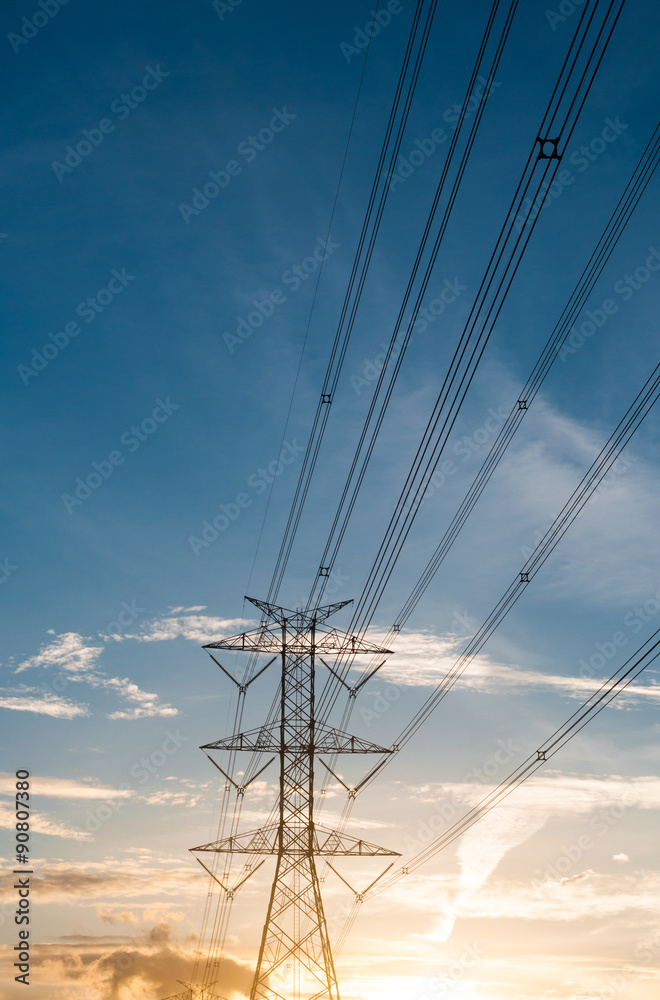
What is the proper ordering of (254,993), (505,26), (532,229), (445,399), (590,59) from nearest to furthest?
(590,59), (505,26), (532,229), (445,399), (254,993)

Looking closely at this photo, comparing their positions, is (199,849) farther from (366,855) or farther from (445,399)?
(445,399)

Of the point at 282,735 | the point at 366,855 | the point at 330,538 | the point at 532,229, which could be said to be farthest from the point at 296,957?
the point at 532,229

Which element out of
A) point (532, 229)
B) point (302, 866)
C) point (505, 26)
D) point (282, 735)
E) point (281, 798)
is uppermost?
point (505, 26)

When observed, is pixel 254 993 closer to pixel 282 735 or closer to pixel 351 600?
pixel 282 735

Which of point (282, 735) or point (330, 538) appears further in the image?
point (282, 735)

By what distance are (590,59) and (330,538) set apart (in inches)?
861

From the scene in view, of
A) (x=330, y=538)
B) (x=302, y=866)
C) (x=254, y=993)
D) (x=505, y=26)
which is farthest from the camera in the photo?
(x=302, y=866)

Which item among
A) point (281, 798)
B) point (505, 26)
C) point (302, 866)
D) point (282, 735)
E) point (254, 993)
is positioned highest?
point (505, 26)

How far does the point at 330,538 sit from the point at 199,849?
61.1ft

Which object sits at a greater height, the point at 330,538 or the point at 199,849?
the point at 330,538

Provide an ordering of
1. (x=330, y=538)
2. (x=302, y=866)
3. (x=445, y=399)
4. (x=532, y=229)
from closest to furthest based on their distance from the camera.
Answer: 1. (x=532, y=229)
2. (x=445, y=399)
3. (x=330, y=538)
4. (x=302, y=866)

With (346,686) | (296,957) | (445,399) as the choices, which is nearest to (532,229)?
(445,399)

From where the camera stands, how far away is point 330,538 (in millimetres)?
34969

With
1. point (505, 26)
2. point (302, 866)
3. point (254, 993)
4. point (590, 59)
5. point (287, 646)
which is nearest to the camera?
point (590, 59)
